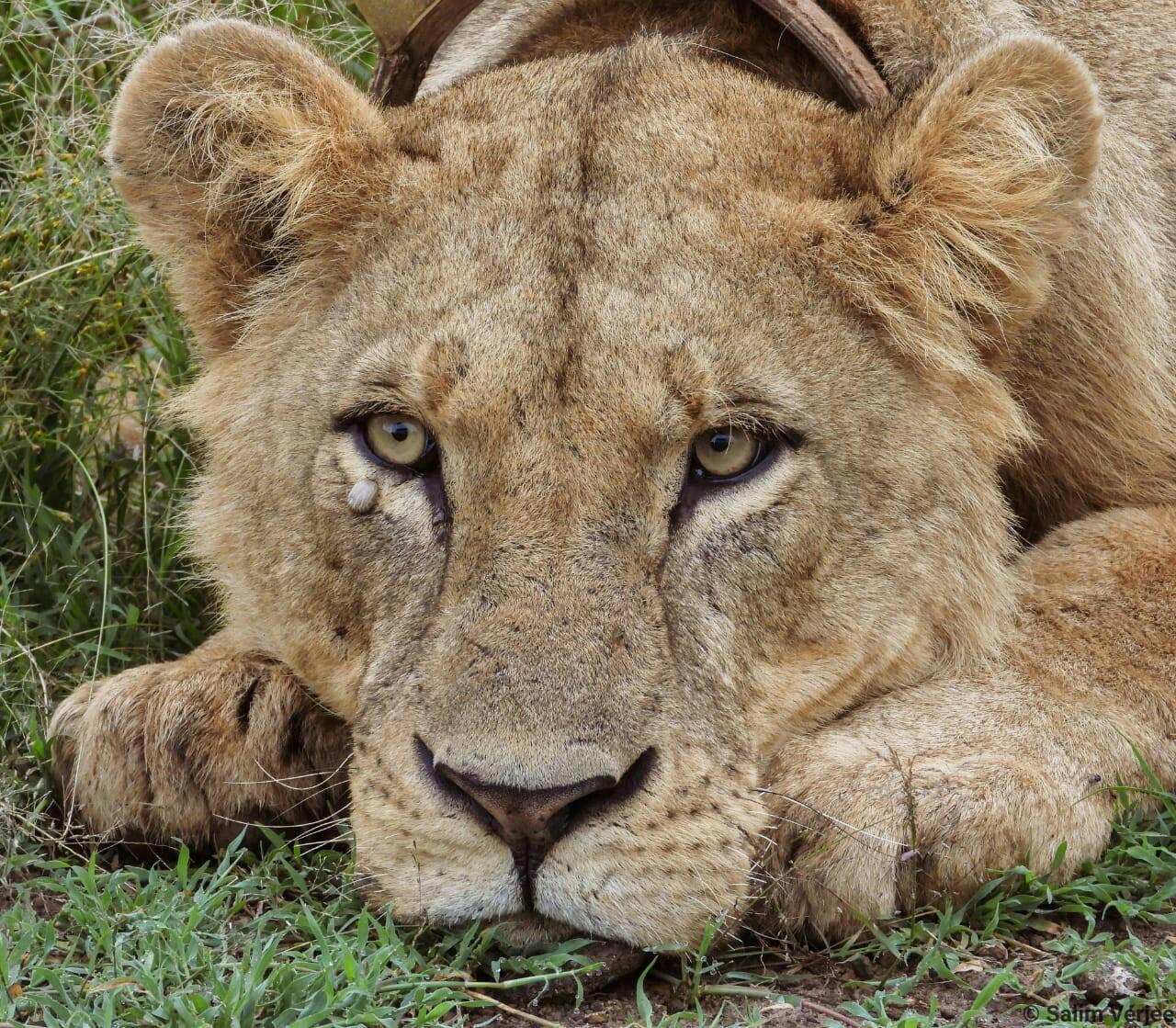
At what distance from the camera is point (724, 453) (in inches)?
129

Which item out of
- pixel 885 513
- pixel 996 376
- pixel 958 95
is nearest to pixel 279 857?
pixel 885 513

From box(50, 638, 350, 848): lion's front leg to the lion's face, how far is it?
0.12m

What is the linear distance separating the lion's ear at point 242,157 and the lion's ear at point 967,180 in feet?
3.50

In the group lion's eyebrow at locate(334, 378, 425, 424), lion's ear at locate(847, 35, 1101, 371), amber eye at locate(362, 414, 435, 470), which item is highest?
lion's ear at locate(847, 35, 1101, 371)

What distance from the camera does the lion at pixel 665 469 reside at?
3020 millimetres

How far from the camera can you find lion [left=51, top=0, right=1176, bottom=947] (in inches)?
119

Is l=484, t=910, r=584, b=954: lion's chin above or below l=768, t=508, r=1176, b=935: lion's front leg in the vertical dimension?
below

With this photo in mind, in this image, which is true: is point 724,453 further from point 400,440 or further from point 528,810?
point 528,810

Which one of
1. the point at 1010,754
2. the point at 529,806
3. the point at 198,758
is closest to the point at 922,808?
the point at 1010,754

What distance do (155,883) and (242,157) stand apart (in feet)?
4.97

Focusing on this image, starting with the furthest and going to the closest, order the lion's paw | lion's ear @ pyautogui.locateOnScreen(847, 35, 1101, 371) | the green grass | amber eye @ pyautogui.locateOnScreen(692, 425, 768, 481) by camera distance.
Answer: lion's ear @ pyautogui.locateOnScreen(847, 35, 1101, 371), amber eye @ pyautogui.locateOnScreen(692, 425, 768, 481), the lion's paw, the green grass

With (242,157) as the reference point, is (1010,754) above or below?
below

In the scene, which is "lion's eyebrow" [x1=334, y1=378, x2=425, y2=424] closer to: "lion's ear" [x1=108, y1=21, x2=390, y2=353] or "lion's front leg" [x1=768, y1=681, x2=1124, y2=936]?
"lion's ear" [x1=108, y1=21, x2=390, y2=353]

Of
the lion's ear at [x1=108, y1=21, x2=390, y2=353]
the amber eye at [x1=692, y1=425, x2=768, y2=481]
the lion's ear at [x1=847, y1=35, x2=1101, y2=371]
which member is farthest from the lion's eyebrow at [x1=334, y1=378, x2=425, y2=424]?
the lion's ear at [x1=847, y1=35, x2=1101, y2=371]
